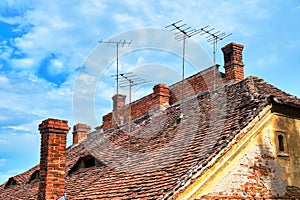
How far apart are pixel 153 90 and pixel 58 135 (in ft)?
25.1

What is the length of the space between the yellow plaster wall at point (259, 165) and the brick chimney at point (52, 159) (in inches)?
133

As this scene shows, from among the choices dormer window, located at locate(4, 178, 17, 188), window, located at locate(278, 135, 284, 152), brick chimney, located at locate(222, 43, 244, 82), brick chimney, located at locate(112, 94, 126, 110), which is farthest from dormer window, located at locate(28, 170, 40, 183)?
window, located at locate(278, 135, 284, 152)

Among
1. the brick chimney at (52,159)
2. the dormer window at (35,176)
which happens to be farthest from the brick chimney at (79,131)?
the brick chimney at (52,159)

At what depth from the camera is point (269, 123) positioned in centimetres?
923

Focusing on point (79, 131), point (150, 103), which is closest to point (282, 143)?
point (150, 103)

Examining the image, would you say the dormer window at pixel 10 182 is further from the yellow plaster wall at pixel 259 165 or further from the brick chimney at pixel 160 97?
the yellow plaster wall at pixel 259 165

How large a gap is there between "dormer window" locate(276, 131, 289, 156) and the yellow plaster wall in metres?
0.06

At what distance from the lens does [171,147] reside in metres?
10.2

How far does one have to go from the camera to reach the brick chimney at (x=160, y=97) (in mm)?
16156

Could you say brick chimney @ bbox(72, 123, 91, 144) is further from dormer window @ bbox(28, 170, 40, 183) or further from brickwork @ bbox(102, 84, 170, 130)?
dormer window @ bbox(28, 170, 40, 183)

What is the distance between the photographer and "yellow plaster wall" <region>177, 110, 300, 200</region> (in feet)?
26.2

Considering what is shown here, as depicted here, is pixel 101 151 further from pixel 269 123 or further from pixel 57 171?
pixel 269 123

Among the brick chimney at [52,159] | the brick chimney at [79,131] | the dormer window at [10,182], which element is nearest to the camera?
the brick chimney at [52,159]

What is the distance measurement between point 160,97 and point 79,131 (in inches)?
314
